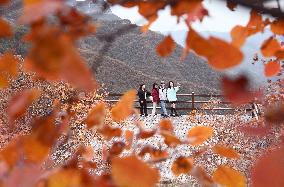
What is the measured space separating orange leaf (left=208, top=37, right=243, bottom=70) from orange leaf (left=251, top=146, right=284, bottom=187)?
15cm

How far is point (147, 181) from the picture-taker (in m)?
0.70

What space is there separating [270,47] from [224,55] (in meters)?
0.53

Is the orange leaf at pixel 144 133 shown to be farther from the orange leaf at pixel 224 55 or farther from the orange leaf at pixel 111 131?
the orange leaf at pixel 224 55

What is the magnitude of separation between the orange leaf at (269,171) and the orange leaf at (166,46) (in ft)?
1.42

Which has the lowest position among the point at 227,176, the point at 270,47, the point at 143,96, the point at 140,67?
the point at 140,67

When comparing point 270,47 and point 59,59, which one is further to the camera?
point 270,47

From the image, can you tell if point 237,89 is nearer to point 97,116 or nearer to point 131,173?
point 131,173

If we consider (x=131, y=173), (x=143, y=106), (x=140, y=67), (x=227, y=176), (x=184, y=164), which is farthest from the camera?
(x=140, y=67)

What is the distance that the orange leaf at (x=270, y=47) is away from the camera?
1.17 metres

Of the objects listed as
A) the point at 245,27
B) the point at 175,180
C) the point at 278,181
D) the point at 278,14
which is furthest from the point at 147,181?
the point at 175,180

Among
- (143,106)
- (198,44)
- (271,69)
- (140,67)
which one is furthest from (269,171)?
(140,67)

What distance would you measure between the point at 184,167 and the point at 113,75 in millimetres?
55418

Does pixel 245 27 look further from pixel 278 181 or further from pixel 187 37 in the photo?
pixel 278 181

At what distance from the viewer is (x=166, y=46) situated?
1.03 metres
